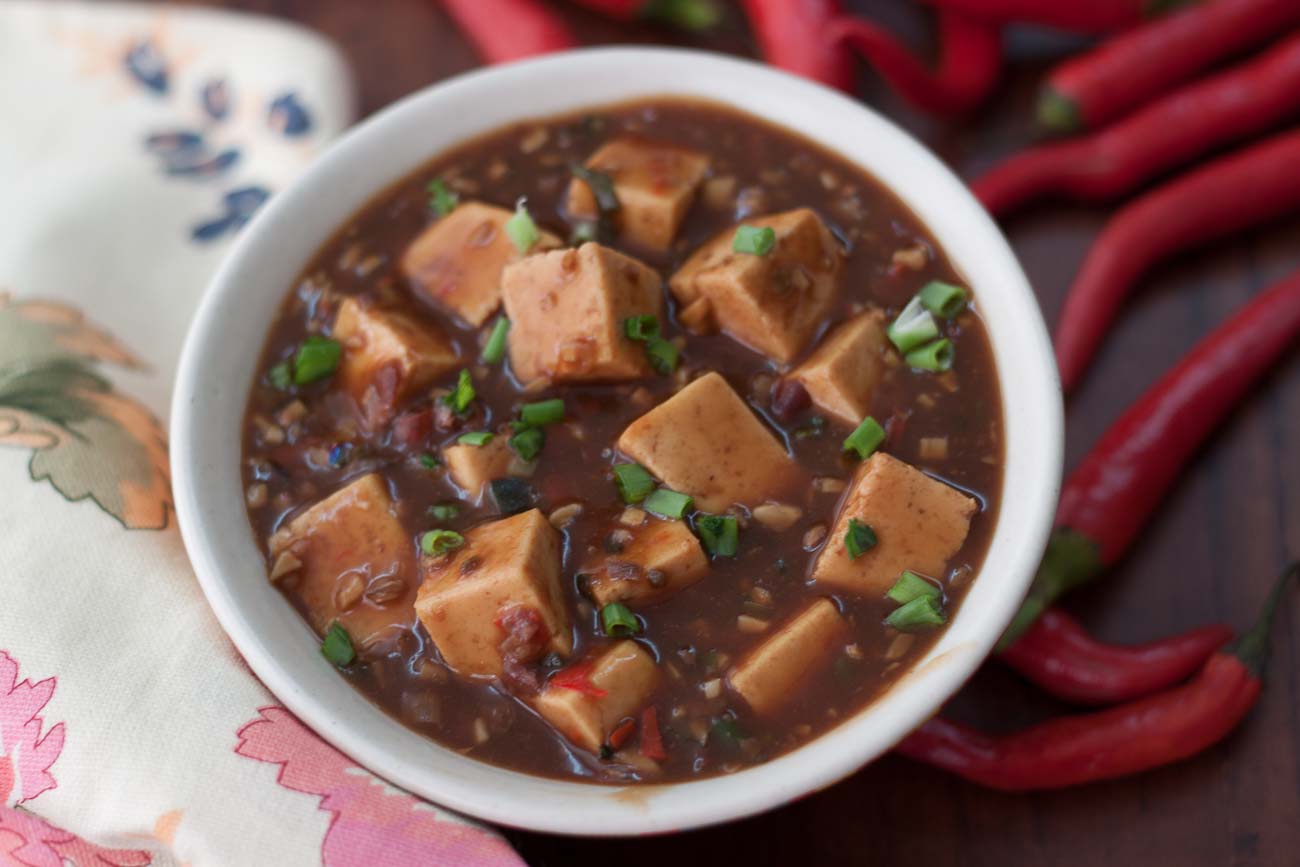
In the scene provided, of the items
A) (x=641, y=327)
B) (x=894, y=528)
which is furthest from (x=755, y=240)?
(x=894, y=528)

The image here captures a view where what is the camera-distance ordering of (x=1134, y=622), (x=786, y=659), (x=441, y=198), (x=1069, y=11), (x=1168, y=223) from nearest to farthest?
1. (x=786, y=659)
2. (x=441, y=198)
3. (x=1134, y=622)
4. (x=1168, y=223)
5. (x=1069, y=11)

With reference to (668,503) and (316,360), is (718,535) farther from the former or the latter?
(316,360)

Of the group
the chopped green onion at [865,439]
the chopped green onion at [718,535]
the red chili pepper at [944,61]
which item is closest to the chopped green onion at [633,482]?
the chopped green onion at [718,535]

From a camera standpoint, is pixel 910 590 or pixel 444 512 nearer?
pixel 910 590

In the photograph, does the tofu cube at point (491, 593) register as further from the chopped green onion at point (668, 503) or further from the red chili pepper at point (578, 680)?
the chopped green onion at point (668, 503)

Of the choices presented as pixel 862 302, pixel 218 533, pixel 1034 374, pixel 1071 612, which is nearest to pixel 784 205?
pixel 862 302

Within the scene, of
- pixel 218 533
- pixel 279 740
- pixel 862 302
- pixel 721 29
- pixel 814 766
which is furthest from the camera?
pixel 721 29

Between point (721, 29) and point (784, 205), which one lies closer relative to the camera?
point (784, 205)

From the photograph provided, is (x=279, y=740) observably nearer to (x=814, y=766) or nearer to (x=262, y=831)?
(x=262, y=831)
